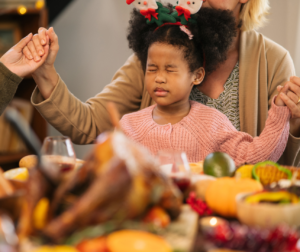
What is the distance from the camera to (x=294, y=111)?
3.70ft

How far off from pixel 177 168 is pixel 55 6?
98.2 inches

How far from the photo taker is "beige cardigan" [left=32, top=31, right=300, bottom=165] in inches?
57.9

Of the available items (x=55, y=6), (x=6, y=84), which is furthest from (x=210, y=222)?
(x=55, y=6)

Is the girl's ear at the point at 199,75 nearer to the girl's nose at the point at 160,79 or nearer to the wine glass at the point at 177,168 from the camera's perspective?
the girl's nose at the point at 160,79

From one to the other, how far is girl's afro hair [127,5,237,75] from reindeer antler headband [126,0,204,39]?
23mm

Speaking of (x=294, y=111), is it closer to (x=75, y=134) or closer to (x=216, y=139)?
(x=216, y=139)

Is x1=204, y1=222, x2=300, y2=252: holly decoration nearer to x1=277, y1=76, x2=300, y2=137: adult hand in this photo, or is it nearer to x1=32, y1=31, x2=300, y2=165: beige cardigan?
x1=277, y1=76, x2=300, y2=137: adult hand

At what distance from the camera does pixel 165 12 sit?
55.2 inches

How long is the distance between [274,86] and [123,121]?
71 centimetres

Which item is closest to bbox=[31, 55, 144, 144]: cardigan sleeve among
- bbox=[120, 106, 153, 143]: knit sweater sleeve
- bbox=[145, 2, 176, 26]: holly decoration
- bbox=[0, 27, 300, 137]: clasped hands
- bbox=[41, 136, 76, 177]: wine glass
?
bbox=[0, 27, 300, 137]: clasped hands

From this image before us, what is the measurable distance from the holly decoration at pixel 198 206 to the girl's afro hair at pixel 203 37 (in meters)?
0.81

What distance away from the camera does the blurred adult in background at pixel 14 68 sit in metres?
1.22

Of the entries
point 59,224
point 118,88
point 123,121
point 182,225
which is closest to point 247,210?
point 182,225

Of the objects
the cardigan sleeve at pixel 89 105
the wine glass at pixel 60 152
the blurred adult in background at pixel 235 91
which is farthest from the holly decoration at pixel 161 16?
the wine glass at pixel 60 152
